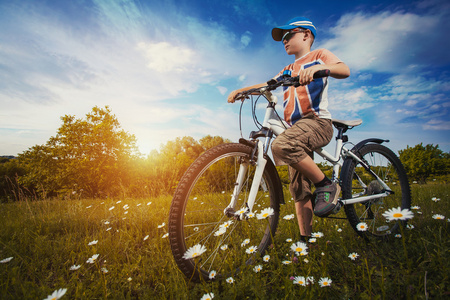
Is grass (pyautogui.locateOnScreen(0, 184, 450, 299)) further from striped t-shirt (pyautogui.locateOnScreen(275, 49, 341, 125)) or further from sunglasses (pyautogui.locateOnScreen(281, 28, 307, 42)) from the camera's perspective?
sunglasses (pyautogui.locateOnScreen(281, 28, 307, 42))

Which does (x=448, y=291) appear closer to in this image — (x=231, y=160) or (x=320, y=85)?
(x=231, y=160)

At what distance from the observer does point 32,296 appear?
4.53 feet

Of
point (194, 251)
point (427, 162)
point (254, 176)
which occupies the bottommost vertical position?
point (194, 251)

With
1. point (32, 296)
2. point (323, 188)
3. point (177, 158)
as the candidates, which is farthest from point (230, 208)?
point (177, 158)

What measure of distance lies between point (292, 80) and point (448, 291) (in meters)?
1.70

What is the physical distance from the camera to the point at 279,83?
190cm

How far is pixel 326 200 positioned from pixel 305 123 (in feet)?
2.48

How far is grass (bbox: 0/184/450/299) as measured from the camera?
1.43m

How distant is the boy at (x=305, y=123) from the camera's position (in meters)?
1.92

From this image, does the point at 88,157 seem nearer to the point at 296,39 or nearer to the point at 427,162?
the point at 296,39

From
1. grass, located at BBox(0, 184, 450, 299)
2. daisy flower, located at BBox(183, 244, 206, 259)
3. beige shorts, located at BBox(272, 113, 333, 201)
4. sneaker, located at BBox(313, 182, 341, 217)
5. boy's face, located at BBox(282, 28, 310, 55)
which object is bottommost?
grass, located at BBox(0, 184, 450, 299)

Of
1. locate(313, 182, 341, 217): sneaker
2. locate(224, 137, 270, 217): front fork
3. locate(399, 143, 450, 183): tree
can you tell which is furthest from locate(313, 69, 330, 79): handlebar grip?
locate(399, 143, 450, 183): tree

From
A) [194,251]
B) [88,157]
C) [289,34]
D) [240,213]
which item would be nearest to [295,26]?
[289,34]

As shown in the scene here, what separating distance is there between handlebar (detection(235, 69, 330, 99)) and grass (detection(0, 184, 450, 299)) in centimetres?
120
